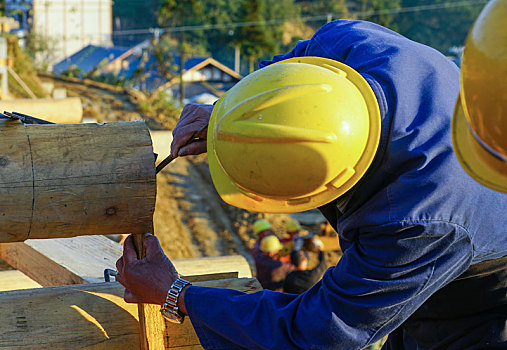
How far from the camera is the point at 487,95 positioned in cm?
137

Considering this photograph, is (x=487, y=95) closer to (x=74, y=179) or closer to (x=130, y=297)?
(x=74, y=179)

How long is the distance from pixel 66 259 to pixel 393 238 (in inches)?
68.6

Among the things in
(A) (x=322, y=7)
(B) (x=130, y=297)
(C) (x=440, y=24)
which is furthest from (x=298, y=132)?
(C) (x=440, y=24)

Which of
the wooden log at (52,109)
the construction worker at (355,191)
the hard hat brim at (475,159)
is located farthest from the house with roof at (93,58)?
the hard hat brim at (475,159)

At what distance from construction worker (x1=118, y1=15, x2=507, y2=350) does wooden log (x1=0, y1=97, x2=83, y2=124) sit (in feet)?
11.3

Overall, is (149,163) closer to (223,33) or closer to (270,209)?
(270,209)

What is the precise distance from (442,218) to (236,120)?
659mm

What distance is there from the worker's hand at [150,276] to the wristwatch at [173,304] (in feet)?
0.05

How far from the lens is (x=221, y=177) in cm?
206

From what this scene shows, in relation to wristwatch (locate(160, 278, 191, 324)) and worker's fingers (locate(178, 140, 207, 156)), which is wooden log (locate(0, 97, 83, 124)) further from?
wristwatch (locate(160, 278, 191, 324))

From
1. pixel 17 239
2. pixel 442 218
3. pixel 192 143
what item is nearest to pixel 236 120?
pixel 192 143

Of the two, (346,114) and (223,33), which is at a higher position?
(346,114)

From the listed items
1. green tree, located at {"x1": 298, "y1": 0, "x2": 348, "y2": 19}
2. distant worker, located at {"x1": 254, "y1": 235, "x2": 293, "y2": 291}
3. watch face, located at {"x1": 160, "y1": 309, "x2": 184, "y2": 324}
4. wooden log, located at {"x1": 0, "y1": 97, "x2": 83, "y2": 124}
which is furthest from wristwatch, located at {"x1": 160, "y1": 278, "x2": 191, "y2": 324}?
green tree, located at {"x1": 298, "y1": 0, "x2": 348, "y2": 19}

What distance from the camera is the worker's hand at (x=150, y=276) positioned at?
6.80 ft
